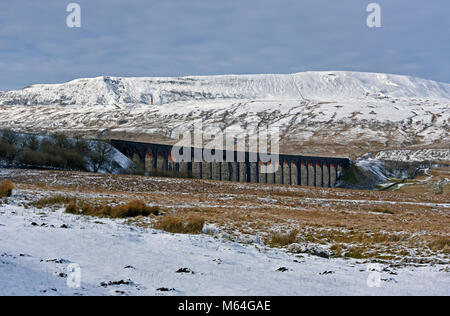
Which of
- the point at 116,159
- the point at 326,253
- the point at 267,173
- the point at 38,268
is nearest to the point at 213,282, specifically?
the point at 38,268

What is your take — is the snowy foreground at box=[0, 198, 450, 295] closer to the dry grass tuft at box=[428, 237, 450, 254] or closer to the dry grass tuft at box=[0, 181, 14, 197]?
the dry grass tuft at box=[428, 237, 450, 254]

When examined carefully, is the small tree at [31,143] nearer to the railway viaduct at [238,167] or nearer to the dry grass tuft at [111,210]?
the railway viaduct at [238,167]

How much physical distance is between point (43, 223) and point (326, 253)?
10.2m

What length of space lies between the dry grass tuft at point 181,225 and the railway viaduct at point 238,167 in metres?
58.4

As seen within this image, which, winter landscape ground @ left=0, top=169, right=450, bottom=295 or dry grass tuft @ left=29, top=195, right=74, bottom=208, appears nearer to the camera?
winter landscape ground @ left=0, top=169, right=450, bottom=295

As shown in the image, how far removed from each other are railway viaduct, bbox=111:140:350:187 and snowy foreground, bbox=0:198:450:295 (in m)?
62.2

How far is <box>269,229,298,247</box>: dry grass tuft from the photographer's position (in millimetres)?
17520

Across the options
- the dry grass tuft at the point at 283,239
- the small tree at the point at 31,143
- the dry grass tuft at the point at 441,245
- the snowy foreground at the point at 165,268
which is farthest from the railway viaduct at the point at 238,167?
the dry grass tuft at the point at 441,245

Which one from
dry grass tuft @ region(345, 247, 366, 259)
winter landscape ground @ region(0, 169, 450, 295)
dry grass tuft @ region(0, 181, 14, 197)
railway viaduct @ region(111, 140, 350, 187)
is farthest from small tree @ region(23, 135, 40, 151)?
dry grass tuft @ region(345, 247, 366, 259)

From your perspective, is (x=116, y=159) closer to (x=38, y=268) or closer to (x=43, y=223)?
(x=43, y=223)

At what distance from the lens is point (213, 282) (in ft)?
36.2
